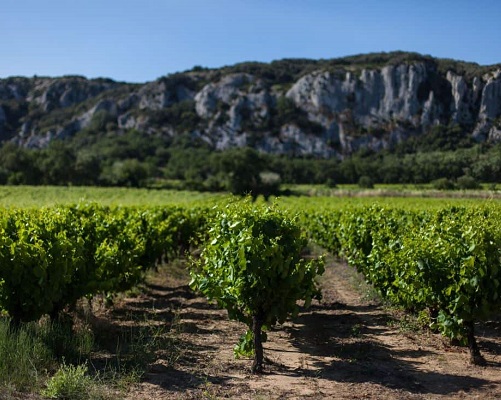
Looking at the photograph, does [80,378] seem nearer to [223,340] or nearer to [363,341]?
[223,340]

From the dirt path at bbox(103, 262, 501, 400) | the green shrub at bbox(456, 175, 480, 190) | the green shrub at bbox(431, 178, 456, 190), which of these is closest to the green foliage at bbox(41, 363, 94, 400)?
the dirt path at bbox(103, 262, 501, 400)

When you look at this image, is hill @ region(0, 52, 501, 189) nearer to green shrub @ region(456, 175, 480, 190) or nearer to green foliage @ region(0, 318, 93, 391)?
green shrub @ region(456, 175, 480, 190)

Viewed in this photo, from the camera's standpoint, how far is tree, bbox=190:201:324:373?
20.4 feet

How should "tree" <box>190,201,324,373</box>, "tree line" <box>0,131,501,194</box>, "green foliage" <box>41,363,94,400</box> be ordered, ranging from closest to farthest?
"green foliage" <box>41,363,94,400</box> → "tree" <box>190,201,324,373</box> → "tree line" <box>0,131,501,194</box>

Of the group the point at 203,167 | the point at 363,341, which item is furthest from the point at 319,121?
the point at 363,341

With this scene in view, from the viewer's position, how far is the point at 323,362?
6.99 meters

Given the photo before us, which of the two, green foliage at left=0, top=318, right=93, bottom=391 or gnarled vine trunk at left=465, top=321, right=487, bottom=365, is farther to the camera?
gnarled vine trunk at left=465, top=321, right=487, bottom=365

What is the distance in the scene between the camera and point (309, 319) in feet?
32.9

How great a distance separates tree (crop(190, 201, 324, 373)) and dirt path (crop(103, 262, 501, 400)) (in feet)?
1.86

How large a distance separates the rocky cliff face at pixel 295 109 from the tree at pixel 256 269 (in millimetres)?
141046

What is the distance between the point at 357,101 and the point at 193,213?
156 metres

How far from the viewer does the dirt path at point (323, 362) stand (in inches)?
226

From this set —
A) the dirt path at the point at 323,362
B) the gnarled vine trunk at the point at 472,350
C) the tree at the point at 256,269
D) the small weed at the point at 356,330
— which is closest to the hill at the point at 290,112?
the dirt path at the point at 323,362

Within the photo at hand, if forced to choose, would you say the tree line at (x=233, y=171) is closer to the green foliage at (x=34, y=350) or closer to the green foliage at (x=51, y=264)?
the green foliage at (x=51, y=264)
